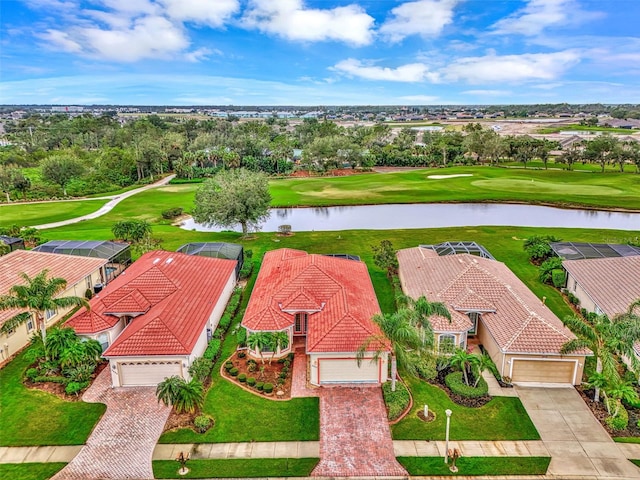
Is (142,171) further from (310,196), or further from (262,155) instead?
(310,196)

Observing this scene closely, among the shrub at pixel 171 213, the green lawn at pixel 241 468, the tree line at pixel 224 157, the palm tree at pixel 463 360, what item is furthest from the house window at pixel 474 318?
the tree line at pixel 224 157

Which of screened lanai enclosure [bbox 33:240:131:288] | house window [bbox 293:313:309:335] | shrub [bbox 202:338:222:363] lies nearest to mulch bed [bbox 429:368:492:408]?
house window [bbox 293:313:309:335]

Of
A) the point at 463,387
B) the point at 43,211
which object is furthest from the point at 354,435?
the point at 43,211

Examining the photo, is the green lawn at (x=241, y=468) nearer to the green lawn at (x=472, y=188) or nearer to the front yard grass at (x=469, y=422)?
the front yard grass at (x=469, y=422)

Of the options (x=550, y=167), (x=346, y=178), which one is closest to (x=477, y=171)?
(x=550, y=167)

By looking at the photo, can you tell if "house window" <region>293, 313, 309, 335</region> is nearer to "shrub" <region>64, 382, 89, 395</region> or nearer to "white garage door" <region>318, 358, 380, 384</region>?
"white garage door" <region>318, 358, 380, 384</region>

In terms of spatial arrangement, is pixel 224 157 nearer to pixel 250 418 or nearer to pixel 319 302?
pixel 319 302
